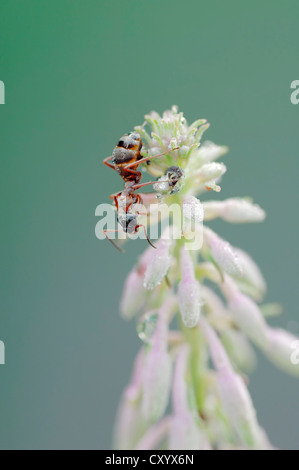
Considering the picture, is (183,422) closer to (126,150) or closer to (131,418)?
(131,418)

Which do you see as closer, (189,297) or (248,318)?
(189,297)

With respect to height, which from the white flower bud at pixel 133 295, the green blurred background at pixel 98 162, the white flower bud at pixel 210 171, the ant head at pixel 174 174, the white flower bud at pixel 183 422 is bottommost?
the white flower bud at pixel 183 422

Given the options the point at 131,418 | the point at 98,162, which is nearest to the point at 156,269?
the point at 131,418

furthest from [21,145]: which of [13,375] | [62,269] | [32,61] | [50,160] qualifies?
[13,375]

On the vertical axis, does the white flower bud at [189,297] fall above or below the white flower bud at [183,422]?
above

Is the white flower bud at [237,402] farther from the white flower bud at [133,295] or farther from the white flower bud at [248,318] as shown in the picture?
the white flower bud at [133,295]

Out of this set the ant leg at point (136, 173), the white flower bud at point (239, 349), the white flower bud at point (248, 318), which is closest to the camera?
the ant leg at point (136, 173)

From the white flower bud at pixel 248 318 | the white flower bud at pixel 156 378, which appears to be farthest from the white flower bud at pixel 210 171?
the white flower bud at pixel 156 378
